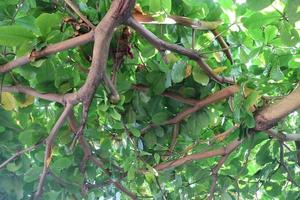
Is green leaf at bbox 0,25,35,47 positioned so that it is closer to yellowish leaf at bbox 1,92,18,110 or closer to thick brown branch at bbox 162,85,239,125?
yellowish leaf at bbox 1,92,18,110

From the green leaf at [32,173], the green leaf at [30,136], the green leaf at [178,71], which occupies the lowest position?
the green leaf at [32,173]

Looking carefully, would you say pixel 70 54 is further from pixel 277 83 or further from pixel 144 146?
pixel 277 83

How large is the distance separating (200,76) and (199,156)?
251mm

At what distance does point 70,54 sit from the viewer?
1.06m

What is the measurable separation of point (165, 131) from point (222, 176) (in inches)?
8.5

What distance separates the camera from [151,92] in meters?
1.12

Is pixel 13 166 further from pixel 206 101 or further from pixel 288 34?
pixel 288 34

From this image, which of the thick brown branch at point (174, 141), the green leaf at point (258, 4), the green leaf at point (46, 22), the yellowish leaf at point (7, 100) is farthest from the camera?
the thick brown branch at point (174, 141)

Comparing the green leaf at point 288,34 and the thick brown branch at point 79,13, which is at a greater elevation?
the thick brown branch at point 79,13

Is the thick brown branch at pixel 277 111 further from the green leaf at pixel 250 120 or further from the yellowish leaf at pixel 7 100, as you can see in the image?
the yellowish leaf at pixel 7 100

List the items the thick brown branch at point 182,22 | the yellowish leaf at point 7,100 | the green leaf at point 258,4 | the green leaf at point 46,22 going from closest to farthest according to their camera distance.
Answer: the green leaf at point 258,4
the green leaf at point 46,22
the thick brown branch at point 182,22
the yellowish leaf at point 7,100

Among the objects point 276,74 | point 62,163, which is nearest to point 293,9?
point 276,74

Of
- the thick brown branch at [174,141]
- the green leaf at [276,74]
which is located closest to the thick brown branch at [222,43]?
the green leaf at [276,74]

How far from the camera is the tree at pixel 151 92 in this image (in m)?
0.88
